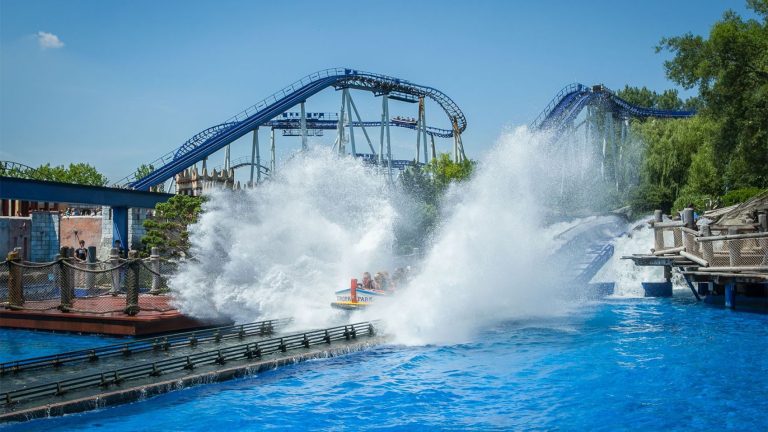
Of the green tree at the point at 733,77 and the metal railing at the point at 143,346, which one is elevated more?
the green tree at the point at 733,77

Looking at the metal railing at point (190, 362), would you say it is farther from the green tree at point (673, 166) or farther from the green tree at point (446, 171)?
the green tree at point (673, 166)

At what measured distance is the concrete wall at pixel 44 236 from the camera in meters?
35.7

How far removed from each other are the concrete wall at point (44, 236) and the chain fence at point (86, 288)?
45.1ft

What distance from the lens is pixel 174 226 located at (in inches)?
1123

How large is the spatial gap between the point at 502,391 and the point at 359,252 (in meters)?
11.7

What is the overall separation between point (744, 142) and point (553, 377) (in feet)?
56.7

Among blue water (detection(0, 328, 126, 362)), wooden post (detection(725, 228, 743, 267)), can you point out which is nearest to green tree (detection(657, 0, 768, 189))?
wooden post (detection(725, 228, 743, 267))

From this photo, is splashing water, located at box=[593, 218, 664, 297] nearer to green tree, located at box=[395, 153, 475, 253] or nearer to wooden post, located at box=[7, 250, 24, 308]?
green tree, located at box=[395, 153, 475, 253]

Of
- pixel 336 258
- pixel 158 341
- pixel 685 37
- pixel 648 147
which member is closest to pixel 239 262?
pixel 336 258

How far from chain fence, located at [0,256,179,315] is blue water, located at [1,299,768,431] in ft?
25.3

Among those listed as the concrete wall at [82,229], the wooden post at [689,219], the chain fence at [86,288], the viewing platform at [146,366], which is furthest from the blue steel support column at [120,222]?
the wooden post at [689,219]

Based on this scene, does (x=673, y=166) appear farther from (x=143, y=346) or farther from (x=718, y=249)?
(x=143, y=346)

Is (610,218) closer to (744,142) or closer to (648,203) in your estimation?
(648,203)

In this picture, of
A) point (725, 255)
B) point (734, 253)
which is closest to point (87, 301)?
point (734, 253)
